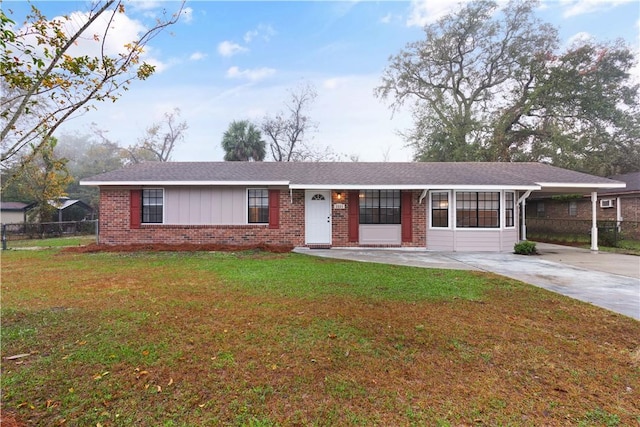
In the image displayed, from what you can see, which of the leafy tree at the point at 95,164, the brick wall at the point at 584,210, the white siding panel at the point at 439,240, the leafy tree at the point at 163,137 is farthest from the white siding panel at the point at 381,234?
the leafy tree at the point at 163,137

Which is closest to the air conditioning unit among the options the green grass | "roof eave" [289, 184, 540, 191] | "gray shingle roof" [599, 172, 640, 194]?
"gray shingle roof" [599, 172, 640, 194]

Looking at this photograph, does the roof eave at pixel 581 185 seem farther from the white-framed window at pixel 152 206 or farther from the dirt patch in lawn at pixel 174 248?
the white-framed window at pixel 152 206

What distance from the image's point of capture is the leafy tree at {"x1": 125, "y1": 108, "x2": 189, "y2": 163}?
3300 cm

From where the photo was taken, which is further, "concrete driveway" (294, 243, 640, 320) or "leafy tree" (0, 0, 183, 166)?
"concrete driveway" (294, 243, 640, 320)

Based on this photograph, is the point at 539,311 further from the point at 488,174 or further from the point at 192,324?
the point at 488,174

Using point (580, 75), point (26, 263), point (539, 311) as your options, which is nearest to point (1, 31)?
point (539, 311)

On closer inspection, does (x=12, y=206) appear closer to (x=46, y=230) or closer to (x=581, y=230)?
(x=46, y=230)

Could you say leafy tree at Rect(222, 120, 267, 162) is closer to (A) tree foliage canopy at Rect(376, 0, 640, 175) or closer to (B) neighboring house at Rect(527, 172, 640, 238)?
(A) tree foliage canopy at Rect(376, 0, 640, 175)

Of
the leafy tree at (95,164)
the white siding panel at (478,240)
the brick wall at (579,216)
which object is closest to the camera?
the white siding panel at (478,240)

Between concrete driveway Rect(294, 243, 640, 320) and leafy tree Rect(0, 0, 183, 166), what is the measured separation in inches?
288

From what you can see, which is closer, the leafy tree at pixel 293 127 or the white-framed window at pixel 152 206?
the white-framed window at pixel 152 206

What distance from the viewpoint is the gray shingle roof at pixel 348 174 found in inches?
440

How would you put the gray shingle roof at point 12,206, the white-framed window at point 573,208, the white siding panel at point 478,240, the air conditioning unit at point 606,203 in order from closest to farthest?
the white siding panel at point 478,240
the air conditioning unit at point 606,203
the white-framed window at point 573,208
the gray shingle roof at point 12,206

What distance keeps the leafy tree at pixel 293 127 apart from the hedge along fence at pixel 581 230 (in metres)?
19.5
